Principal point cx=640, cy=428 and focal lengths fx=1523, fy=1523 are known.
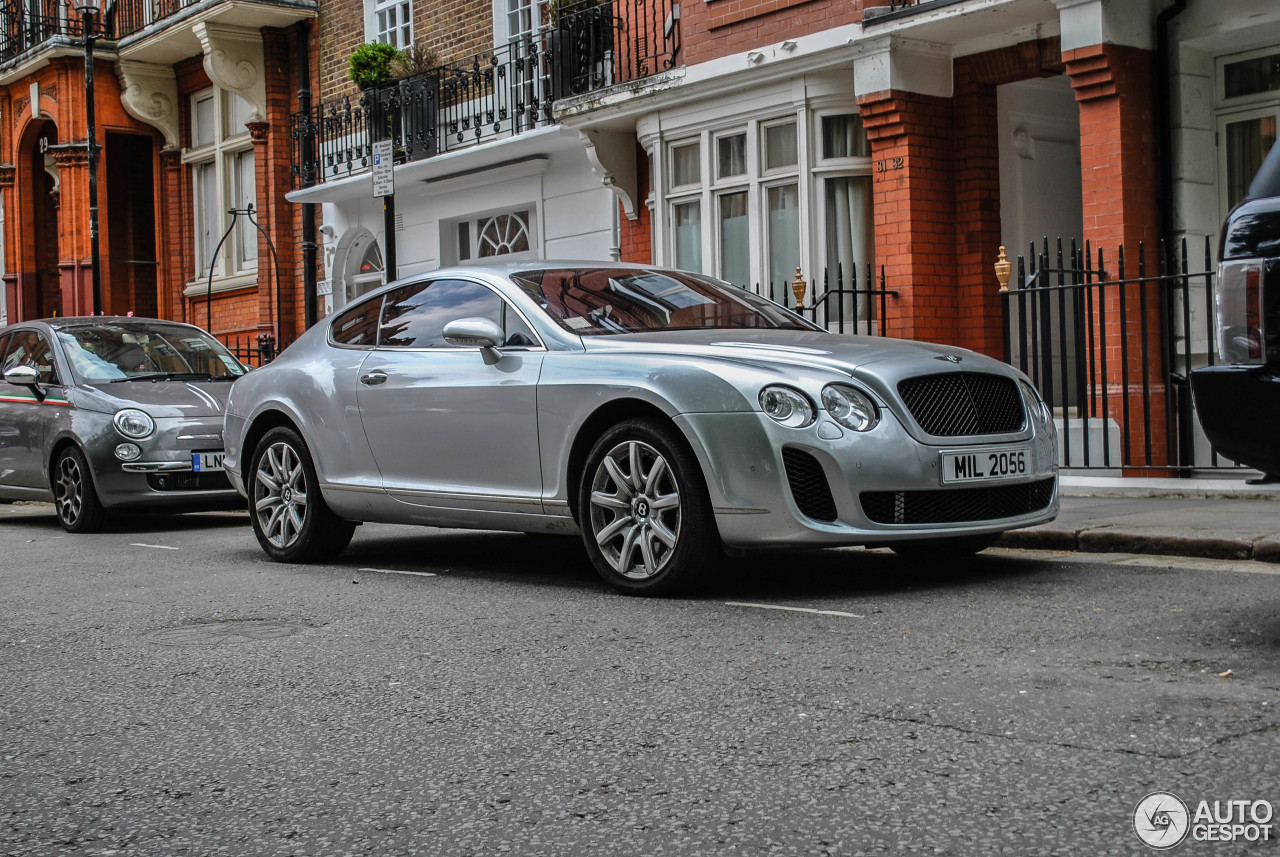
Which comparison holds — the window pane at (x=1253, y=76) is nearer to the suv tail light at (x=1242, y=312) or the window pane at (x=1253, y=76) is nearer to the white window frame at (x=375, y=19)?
the suv tail light at (x=1242, y=312)

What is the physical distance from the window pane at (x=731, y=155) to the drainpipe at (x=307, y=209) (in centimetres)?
785

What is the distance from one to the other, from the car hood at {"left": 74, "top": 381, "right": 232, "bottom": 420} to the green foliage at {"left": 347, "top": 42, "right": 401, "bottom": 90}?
9505 millimetres

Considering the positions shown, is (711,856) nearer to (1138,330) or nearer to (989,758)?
(989,758)

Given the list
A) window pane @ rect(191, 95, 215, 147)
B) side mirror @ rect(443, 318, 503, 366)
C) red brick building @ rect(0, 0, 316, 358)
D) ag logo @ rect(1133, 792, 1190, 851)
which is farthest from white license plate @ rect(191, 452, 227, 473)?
window pane @ rect(191, 95, 215, 147)

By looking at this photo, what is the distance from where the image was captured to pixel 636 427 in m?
6.63

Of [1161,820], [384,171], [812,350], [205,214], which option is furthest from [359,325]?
[205,214]

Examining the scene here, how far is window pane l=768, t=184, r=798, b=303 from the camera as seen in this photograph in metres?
15.6

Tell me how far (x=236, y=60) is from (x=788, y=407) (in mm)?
19514

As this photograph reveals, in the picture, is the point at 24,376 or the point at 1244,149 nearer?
the point at 24,376

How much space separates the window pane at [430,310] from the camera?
7789 millimetres

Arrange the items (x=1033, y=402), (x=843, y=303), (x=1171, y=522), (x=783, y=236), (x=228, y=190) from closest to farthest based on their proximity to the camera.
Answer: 1. (x=1033, y=402)
2. (x=1171, y=522)
3. (x=843, y=303)
4. (x=783, y=236)
5. (x=228, y=190)

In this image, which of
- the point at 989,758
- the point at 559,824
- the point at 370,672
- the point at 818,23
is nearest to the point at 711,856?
the point at 559,824

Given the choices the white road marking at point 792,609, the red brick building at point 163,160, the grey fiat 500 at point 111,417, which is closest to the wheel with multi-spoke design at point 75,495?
the grey fiat 500 at point 111,417

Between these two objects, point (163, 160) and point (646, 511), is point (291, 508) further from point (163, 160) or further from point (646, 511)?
point (163, 160)
